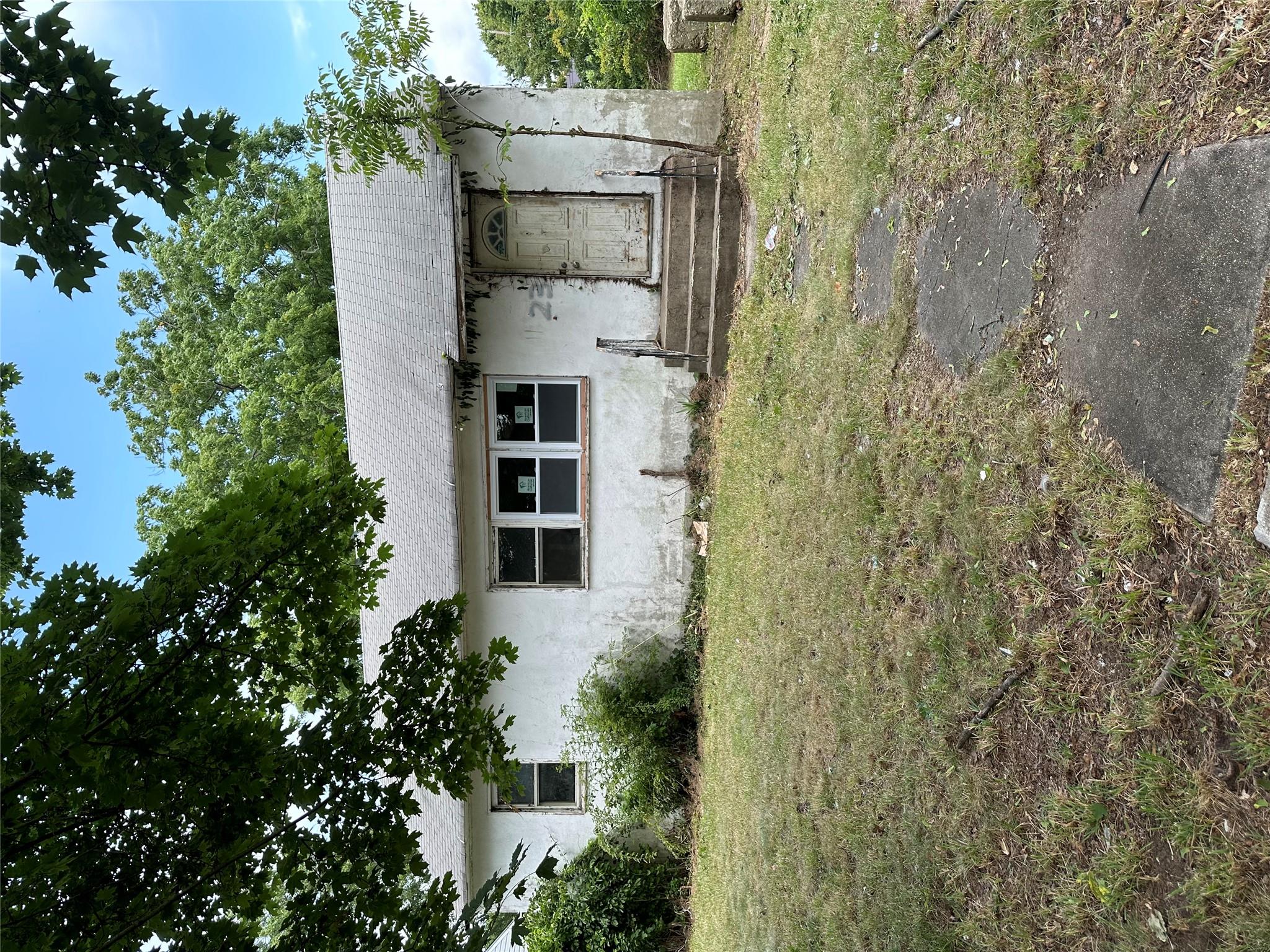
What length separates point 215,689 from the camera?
14.8 feet

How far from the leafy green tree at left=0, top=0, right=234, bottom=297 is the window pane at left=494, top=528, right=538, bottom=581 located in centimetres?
888

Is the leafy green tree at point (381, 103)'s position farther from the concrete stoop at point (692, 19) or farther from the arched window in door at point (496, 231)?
the concrete stoop at point (692, 19)

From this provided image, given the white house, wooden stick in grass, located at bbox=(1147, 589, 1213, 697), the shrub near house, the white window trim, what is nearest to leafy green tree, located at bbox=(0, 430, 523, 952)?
wooden stick in grass, located at bbox=(1147, 589, 1213, 697)

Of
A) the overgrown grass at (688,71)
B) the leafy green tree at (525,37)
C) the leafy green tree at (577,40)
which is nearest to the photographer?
the overgrown grass at (688,71)

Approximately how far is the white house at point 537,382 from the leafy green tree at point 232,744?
6.16m

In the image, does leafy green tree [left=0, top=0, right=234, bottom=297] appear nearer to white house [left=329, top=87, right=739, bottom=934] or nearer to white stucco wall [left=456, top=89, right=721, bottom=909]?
white house [left=329, top=87, right=739, bottom=934]

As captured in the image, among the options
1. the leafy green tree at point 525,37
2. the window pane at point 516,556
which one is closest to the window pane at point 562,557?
the window pane at point 516,556

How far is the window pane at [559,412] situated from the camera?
12.1m

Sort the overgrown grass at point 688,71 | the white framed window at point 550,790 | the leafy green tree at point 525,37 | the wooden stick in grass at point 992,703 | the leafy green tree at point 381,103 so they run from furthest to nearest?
the leafy green tree at point 525,37 → the overgrown grass at point 688,71 → the white framed window at point 550,790 → the leafy green tree at point 381,103 → the wooden stick in grass at point 992,703

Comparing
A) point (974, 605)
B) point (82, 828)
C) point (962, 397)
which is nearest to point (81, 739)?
point (82, 828)

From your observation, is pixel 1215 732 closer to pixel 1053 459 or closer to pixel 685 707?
pixel 1053 459

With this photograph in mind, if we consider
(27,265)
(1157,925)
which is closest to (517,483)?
(27,265)

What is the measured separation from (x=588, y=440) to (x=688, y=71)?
32.3 feet

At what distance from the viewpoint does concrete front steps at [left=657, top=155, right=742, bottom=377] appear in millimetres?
10914
